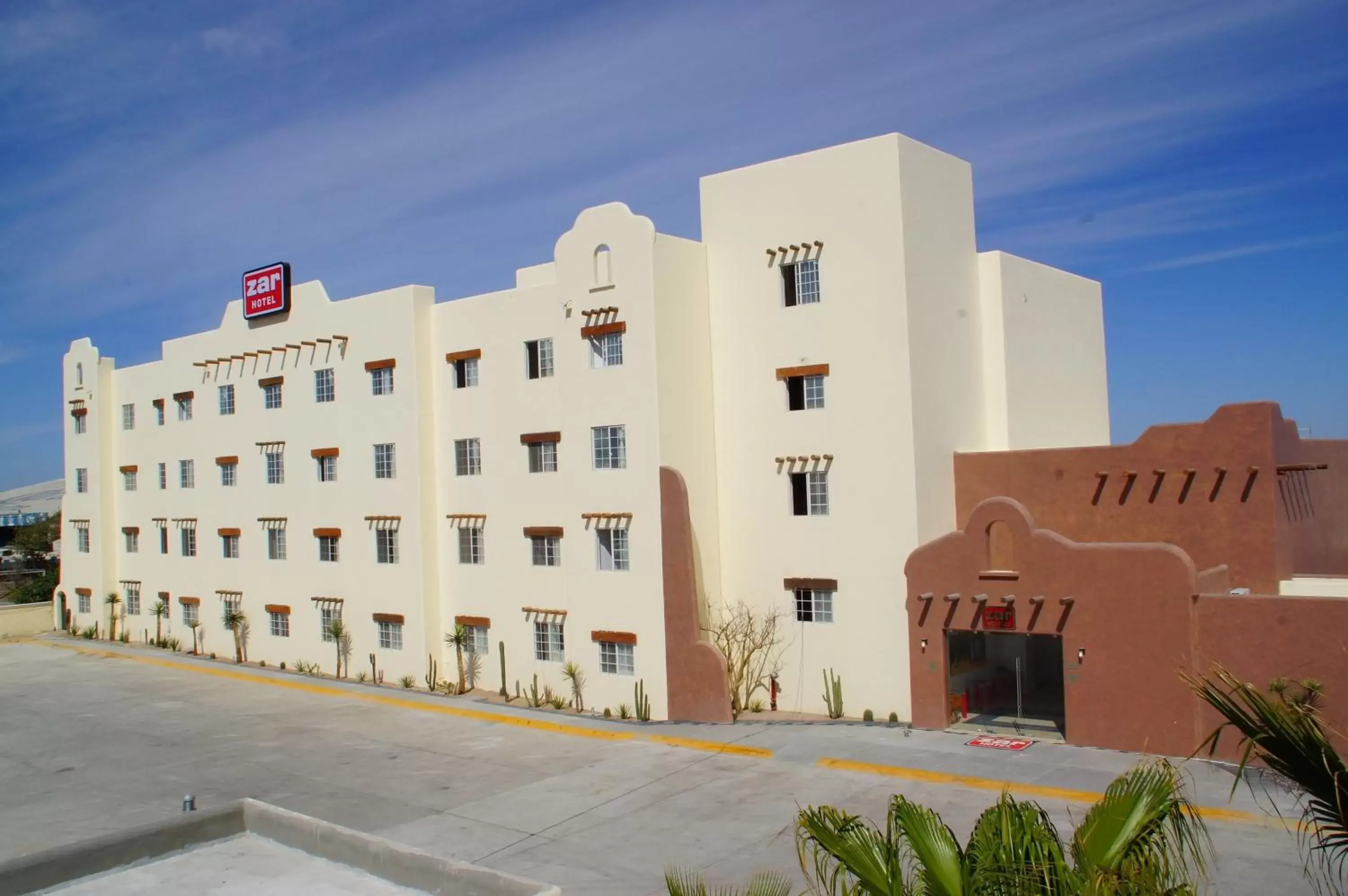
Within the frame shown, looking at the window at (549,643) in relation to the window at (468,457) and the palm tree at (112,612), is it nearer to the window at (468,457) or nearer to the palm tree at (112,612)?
the window at (468,457)

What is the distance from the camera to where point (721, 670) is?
24.4 meters

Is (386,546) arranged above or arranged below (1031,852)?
above

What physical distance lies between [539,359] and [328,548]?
1069 centimetres

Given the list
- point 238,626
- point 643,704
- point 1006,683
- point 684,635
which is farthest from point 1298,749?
point 238,626

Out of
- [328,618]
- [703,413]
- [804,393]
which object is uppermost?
[804,393]

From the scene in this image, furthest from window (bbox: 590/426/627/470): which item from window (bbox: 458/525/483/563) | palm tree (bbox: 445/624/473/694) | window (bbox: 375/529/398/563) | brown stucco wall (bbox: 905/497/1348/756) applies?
window (bbox: 375/529/398/563)

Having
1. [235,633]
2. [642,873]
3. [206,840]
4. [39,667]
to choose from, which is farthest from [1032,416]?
[39,667]

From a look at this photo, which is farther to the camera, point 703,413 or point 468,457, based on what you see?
point 468,457

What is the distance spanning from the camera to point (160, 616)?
41.7 metres

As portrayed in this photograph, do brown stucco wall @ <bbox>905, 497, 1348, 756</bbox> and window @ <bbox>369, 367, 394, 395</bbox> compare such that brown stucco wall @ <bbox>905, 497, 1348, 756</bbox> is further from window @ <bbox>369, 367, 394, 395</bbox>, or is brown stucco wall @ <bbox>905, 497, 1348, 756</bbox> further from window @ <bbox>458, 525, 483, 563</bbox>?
window @ <bbox>369, 367, 394, 395</bbox>

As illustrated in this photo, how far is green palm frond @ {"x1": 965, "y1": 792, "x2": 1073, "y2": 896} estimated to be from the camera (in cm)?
→ 648

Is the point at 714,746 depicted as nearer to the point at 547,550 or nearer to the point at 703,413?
the point at 703,413

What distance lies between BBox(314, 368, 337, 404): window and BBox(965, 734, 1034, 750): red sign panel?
21.5 m

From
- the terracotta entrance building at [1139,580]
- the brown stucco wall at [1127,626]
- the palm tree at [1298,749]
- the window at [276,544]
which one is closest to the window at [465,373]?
the window at [276,544]
